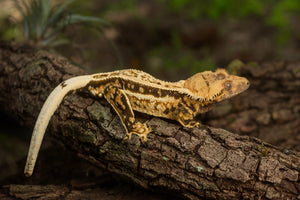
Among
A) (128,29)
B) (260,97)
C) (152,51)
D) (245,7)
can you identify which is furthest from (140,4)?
(260,97)

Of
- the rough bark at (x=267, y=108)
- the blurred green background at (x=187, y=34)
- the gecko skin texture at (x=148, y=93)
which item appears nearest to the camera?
the gecko skin texture at (x=148, y=93)

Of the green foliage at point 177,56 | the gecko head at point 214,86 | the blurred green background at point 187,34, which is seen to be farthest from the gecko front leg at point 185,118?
the green foliage at point 177,56

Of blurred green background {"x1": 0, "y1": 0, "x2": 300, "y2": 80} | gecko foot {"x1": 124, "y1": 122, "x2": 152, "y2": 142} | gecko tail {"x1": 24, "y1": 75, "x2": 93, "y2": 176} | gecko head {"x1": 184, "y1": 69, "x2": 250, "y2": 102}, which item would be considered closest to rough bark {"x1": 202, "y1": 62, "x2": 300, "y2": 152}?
gecko head {"x1": 184, "y1": 69, "x2": 250, "y2": 102}

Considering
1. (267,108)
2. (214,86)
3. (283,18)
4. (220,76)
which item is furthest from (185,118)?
(283,18)

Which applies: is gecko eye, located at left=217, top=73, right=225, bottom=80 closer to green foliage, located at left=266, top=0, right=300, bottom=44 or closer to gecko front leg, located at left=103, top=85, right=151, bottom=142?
gecko front leg, located at left=103, top=85, right=151, bottom=142

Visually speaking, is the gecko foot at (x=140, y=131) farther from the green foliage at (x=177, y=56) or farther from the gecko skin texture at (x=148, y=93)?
the green foliage at (x=177, y=56)

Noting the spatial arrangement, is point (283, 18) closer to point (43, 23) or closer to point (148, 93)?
point (148, 93)

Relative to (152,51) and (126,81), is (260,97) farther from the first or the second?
(152,51)
